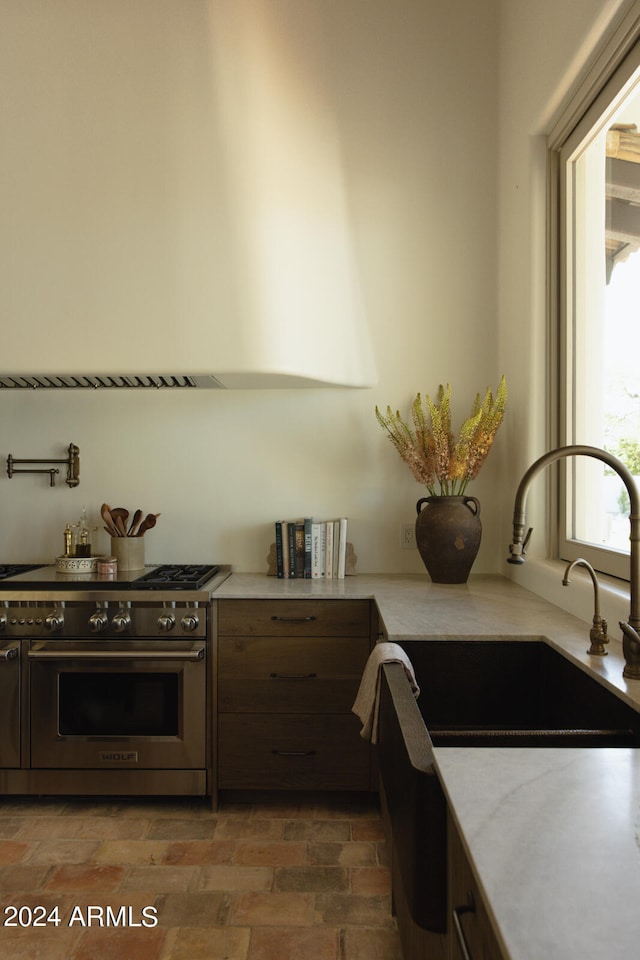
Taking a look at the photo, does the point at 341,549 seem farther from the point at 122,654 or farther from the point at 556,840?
the point at 556,840

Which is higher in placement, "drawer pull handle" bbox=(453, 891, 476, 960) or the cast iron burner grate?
the cast iron burner grate

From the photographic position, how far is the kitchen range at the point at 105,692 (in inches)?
96.6

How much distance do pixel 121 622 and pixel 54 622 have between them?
241 mm

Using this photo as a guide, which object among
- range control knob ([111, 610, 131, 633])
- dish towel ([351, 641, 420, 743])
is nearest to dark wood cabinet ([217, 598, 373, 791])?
range control knob ([111, 610, 131, 633])

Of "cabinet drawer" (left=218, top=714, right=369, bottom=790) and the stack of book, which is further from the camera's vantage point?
the stack of book

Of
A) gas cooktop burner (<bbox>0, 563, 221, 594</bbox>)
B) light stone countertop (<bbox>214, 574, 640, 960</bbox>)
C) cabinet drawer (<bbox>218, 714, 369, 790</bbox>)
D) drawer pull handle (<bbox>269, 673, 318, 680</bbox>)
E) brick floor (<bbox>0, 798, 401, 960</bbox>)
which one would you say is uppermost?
gas cooktop burner (<bbox>0, 563, 221, 594</bbox>)

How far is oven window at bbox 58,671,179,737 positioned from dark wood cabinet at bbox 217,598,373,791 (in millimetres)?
193

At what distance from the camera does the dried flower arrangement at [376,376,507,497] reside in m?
2.61

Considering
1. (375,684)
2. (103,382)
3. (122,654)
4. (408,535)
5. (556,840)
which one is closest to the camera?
(556,840)

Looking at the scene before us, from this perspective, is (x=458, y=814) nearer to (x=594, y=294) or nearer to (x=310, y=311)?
(x=594, y=294)

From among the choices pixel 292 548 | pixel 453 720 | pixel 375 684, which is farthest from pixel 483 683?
pixel 292 548

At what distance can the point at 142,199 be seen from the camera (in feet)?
8.27

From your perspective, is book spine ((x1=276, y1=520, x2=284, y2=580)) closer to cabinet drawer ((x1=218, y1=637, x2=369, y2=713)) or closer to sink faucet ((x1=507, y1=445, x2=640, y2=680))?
cabinet drawer ((x1=218, y1=637, x2=369, y2=713))

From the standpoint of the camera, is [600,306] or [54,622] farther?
Answer: [54,622]
